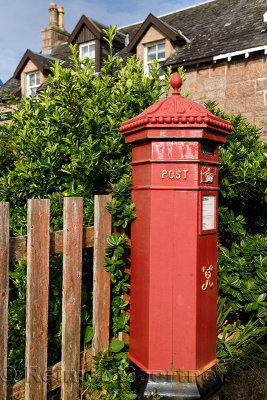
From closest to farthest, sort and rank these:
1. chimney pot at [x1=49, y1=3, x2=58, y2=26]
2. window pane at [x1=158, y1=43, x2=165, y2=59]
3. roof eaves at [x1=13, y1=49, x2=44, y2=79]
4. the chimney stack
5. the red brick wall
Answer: the red brick wall
window pane at [x1=158, y1=43, x2=165, y2=59]
roof eaves at [x1=13, y1=49, x2=44, y2=79]
the chimney stack
chimney pot at [x1=49, y1=3, x2=58, y2=26]

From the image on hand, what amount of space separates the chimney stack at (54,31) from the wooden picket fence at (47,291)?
16.9 meters

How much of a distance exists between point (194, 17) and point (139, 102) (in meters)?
10.2

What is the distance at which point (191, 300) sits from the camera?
224cm

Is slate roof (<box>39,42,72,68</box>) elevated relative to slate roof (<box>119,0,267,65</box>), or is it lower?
elevated

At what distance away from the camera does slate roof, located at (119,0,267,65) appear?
8.76 metres

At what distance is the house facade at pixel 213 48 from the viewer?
8.42 m

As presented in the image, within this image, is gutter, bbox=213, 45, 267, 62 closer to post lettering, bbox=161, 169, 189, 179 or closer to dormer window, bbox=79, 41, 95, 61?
dormer window, bbox=79, 41, 95, 61

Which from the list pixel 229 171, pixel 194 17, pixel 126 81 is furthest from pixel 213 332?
pixel 194 17

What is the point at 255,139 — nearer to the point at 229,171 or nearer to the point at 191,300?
the point at 229,171

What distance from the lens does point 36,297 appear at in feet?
6.72

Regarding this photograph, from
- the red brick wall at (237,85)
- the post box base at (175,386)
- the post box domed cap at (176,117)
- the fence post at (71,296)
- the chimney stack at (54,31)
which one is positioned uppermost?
the chimney stack at (54,31)

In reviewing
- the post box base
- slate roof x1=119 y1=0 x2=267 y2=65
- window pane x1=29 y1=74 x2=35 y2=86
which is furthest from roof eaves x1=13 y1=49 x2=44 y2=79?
the post box base

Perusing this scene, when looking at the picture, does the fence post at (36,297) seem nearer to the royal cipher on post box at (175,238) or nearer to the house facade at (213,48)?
the royal cipher on post box at (175,238)

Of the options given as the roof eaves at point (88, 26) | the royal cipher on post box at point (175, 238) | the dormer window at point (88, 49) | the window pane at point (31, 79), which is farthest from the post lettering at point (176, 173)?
the window pane at point (31, 79)
